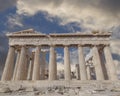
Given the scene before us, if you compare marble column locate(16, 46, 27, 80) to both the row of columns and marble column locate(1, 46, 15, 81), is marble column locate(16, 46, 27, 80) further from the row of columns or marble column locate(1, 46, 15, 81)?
marble column locate(1, 46, 15, 81)

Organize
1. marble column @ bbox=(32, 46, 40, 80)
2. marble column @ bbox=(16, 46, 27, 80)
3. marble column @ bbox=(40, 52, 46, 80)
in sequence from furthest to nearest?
marble column @ bbox=(40, 52, 46, 80)
marble column @ bbox=(16, 46, 27, 80)
marble column @ bbox=(32, 46, 40, 80)

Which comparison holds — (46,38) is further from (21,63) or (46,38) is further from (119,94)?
(119,94)

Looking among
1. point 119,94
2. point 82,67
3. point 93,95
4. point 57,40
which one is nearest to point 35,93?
point 93,95

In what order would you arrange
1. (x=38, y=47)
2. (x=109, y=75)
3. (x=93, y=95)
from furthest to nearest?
1. (x=38, y=47)
2. (x=109, y=75)
3. (x=93, y=95)

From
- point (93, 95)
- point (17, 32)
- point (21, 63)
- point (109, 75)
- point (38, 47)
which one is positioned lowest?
point (93, 95)

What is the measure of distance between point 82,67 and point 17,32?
693 inches

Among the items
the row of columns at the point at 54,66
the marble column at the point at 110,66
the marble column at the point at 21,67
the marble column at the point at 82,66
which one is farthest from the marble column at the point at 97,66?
the marble column at the point at 21,67

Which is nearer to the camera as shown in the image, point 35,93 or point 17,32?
point 35,93

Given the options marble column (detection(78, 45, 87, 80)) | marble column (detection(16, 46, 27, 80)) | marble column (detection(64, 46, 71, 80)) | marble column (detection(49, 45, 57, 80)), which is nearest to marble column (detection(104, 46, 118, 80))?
marble column (detection(78, 45, 87, 80))

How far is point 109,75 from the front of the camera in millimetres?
44250

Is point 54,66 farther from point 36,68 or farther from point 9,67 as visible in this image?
point 9,67

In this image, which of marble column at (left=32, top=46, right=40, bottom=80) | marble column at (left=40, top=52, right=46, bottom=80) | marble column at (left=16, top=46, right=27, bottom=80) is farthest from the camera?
marble column at (left=40, top=52, right=46, bottom=80)

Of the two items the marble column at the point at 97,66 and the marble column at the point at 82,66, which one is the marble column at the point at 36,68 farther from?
the marble column at the point at 97,66

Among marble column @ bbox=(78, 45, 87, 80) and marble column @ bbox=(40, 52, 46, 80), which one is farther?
marble column @ bbox=(40, 52, 46, 80)
